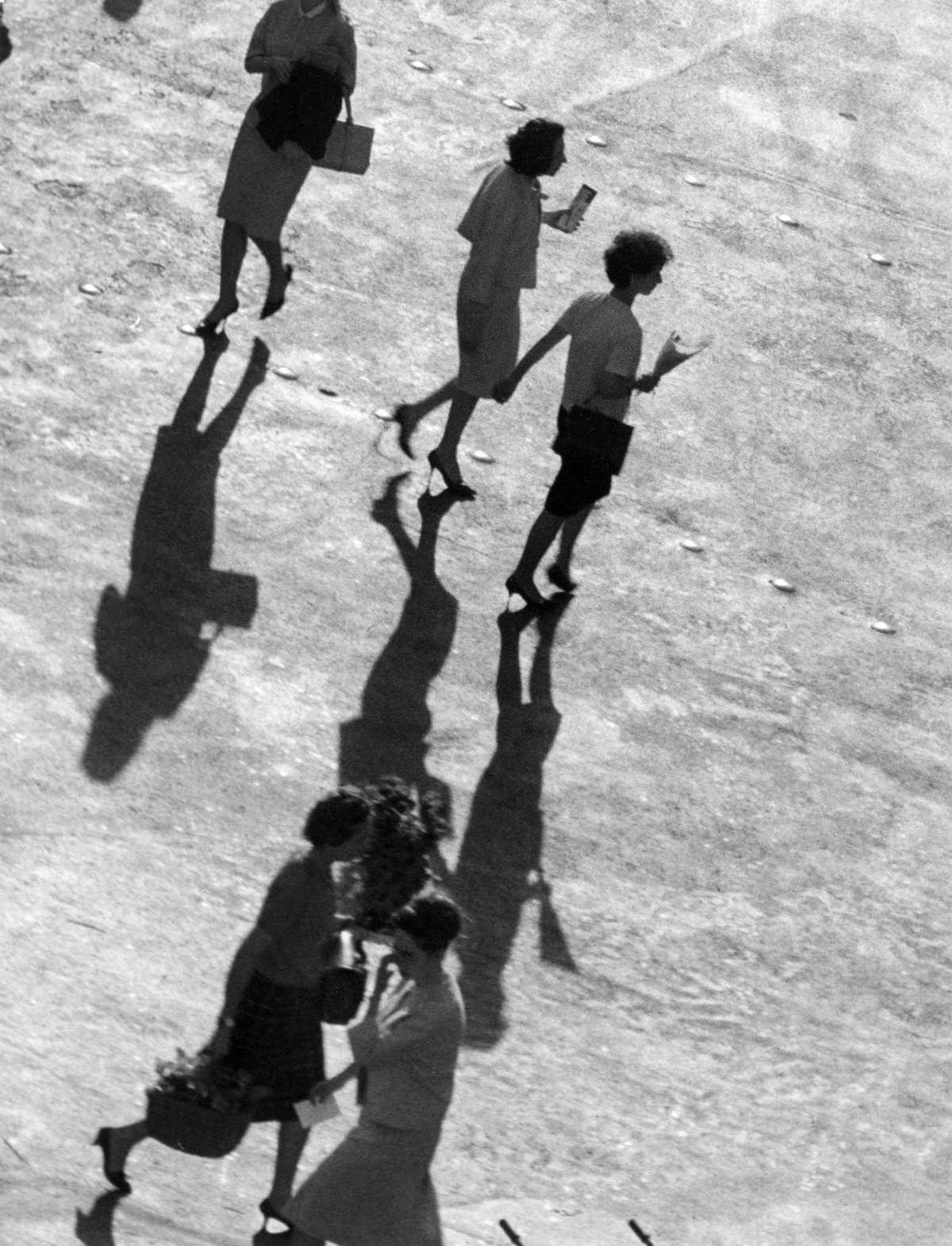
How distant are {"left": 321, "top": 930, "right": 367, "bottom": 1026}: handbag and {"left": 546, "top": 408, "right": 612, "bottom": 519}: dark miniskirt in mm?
3702

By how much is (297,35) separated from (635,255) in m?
2.36

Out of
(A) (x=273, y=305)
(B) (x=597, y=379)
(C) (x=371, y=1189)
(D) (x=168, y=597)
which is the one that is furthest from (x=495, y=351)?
(C) (x=371, y=1189)

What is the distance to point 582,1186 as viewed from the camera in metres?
7.92

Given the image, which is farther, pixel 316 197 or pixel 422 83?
pixel 422 83

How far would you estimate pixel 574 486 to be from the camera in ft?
33.7

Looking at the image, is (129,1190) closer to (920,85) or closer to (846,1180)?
(846,1180)

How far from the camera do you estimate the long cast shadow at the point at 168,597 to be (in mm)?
9258

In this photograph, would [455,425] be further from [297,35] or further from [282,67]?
[297,35]

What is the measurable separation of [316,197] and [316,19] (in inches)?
77.7

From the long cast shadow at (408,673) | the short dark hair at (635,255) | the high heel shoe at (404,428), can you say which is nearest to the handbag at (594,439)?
the short dark hair at (635,255)

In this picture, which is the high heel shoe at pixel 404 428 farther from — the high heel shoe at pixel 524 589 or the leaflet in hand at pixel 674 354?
the leaflet in hand at pixel 674 354

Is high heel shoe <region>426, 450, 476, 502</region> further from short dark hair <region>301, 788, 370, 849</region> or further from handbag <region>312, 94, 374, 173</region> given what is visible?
short dark hair <region>301, 788, 370, 849</region>

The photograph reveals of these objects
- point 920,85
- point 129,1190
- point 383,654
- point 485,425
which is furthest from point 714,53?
point 129,1190

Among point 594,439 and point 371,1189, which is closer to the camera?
point 371,1189
